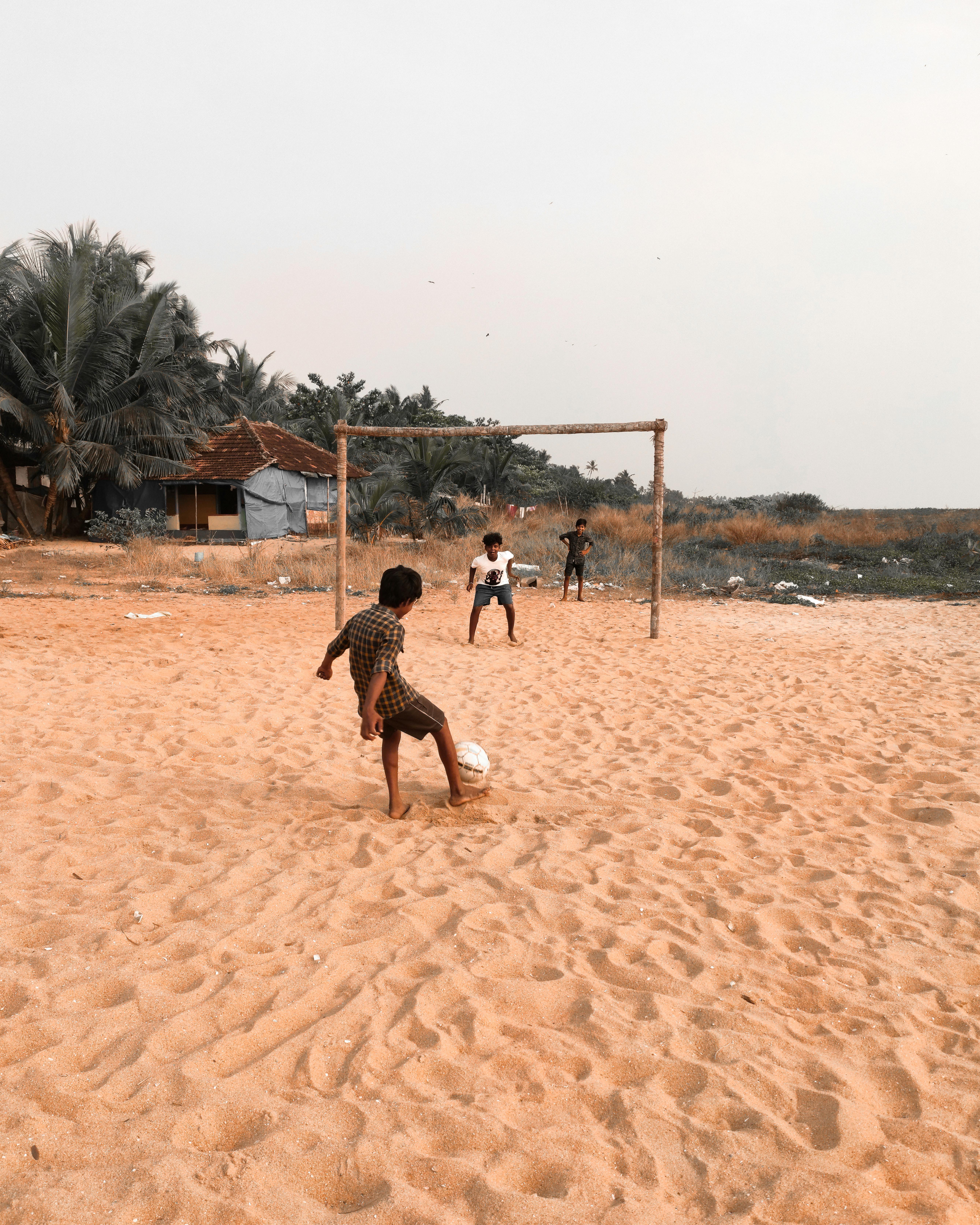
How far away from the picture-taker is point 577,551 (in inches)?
490

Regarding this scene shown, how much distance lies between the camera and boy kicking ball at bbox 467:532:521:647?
8750 mm

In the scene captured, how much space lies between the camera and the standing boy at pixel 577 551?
Result: 12.2 m

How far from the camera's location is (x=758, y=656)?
8719 millimetres

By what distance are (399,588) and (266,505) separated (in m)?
22.5

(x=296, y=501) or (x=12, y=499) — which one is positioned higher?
(x=296, y=501)

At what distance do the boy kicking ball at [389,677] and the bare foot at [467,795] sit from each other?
0.90ft

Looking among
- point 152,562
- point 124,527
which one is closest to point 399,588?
point 152,562

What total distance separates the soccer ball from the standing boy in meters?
7.59

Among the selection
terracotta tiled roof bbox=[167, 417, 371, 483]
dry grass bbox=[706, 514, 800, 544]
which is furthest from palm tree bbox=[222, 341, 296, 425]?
dry grass bbox=[706, 514, 800, 544]

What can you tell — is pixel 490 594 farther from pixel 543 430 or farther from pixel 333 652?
pixel 333 652

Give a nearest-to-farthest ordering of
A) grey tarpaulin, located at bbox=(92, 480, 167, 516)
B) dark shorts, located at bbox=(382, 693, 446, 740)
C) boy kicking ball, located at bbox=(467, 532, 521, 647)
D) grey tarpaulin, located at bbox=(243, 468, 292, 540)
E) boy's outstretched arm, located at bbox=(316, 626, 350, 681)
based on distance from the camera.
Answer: boy's outstretched arm, located at bbox=(316, 626, 350, 681) → dark shorts, located at bbox=(382, 693, 446, 740) → boy kicking ball, located at bbox=(467, 532, 521, 647) → grey tarpaulin, located at bbox=(243, 468, 292, 540) → grey tarpaulin, located at bbox=(92, 480, 167, 516)

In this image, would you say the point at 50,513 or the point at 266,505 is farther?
the point at 266,505

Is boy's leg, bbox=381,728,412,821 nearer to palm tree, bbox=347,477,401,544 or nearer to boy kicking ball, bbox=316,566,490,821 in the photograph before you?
boy kicking ball, bbox=316,566,490,821

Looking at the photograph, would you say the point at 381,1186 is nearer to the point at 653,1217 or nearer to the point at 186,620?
the point at 653,1217
